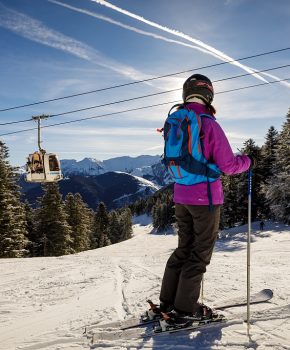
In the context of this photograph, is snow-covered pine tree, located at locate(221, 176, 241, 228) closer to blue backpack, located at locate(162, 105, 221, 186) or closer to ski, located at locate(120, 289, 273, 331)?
ski, located at locate(120, 289, 273, 331)

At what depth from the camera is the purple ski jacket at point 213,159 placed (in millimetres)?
3873

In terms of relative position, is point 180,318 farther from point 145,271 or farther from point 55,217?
point 55,217

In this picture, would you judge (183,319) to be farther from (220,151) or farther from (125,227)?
(125,227)

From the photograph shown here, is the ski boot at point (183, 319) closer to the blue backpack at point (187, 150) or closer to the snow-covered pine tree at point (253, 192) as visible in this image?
the blue backpack at point (187, 150)

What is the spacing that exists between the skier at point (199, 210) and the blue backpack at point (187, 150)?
0.06 metres

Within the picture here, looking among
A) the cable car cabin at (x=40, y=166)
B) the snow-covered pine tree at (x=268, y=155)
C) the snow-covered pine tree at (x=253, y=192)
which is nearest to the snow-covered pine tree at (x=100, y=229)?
the snow-covered pine tree at (x=253, y=192)

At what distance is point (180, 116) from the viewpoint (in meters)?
4.04

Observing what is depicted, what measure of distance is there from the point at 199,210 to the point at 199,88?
1380mm

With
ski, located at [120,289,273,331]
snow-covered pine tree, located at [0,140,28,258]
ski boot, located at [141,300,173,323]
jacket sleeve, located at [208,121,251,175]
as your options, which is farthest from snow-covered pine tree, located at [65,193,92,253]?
jacket sleeve, located at [208,121,251,175]

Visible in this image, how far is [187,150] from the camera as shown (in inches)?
154

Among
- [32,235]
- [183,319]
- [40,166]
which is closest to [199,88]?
[183,319]

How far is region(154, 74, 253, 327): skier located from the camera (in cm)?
390

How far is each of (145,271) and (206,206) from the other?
487cm

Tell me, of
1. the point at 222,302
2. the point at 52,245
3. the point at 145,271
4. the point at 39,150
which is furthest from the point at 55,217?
the point at 222,302
